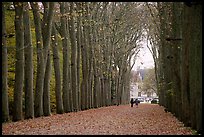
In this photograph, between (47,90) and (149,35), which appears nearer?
(47,90)

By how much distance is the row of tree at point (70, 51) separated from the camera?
63.5 ft

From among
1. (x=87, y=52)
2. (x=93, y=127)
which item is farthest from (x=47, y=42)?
(x=87, y=52)

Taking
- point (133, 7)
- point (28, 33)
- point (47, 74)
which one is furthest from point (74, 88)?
point (133, 7)

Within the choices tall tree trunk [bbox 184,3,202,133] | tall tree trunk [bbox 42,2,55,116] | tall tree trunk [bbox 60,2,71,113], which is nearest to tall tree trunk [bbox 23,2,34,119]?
tall tree trunk [bbox 42,2,55,116]

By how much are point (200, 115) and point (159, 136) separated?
1603 millimetres

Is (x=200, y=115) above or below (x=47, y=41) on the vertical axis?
below

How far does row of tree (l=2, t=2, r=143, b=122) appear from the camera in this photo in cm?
1936

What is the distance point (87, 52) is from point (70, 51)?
310 cm

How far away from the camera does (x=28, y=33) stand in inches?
813

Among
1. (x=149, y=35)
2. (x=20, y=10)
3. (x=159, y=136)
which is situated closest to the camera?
(x=159, y=136)

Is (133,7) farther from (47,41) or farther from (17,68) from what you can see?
(17,68)

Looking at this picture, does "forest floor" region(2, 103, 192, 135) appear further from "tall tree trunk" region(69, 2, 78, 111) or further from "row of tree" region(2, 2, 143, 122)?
"tall tree trunk" region(69, 2, 78, 111)

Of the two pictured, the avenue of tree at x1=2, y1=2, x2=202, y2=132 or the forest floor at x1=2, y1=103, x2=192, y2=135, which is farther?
the avenue of tree at x1=2, y1=2, x2=202, y2=132

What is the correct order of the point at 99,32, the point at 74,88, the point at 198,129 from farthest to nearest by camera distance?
1. the point at 99,32
2. the point at 74,88
3. the point at 198,129
